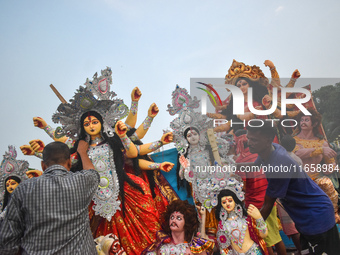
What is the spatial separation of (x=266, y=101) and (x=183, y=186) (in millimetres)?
2134

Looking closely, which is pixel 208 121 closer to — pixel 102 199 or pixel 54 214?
pixel 102 199

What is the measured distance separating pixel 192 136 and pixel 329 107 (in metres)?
3.02

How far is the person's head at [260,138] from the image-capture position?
445 cm

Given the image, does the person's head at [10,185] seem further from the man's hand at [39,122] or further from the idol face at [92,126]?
the idol face at [92,126]

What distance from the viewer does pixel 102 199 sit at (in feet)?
14.5

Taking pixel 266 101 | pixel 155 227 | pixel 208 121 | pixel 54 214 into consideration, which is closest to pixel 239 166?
pixel 208 121

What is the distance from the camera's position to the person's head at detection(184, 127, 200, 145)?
514 cm

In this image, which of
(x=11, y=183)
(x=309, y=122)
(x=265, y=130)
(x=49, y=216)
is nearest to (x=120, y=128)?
(x=265, y=130)

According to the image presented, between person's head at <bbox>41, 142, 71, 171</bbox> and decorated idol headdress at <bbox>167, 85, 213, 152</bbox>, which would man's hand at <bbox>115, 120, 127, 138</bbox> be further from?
person's head at <bbox>41, 142, 71, 171</bbox>

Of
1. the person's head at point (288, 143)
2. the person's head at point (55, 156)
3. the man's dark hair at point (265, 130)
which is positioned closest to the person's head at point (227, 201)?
the man's dark hair at point (265, 130)

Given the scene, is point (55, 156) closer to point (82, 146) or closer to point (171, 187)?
point (82, 146)

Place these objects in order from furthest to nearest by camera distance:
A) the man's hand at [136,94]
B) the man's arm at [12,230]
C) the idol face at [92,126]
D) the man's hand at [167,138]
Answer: the man's hand at [136,94] < the man's hand at [167,138] < the idol face at [92,126] < the man's arm at [12,230]

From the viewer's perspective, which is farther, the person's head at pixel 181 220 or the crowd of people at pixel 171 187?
the person's head at pixel 181 220

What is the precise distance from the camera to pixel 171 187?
5.33 meters
